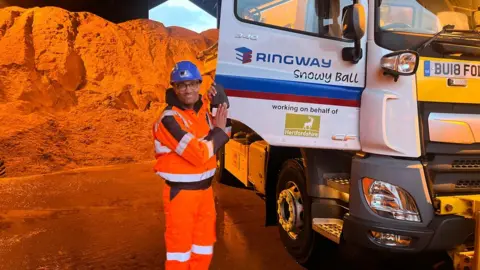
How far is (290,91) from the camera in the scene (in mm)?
3273

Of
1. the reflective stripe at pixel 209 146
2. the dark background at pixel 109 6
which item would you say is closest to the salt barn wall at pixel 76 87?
the dark background at pixel 109 6

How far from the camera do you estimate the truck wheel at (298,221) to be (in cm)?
373

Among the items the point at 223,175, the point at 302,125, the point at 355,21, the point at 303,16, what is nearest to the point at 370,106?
the point at 302,125

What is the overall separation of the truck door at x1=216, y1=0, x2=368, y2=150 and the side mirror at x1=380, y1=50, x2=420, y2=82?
0.95 feet

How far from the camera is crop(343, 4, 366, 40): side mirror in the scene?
2949mm

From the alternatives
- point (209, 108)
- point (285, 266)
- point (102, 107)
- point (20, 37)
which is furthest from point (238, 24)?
point (20, 37)

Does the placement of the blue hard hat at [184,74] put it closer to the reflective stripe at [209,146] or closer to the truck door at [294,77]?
the reflective stripe at [209,146]

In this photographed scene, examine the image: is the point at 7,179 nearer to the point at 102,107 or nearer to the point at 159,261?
the point at 102,107

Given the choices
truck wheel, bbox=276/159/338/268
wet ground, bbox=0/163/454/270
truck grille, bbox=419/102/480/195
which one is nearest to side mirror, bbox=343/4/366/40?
truck grille, bbox=419/102/480/195

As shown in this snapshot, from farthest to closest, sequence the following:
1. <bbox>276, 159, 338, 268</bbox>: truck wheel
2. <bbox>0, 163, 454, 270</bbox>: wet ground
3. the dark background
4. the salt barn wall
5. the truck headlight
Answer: the dark background, the salt barn wall, <bbox>0, 163, 454, 270</bbox>: wet ground, <bbox>276, 159, 338, 268</bbox>: truck wheel, the truck headlight

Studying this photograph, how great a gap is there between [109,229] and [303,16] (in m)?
3.35

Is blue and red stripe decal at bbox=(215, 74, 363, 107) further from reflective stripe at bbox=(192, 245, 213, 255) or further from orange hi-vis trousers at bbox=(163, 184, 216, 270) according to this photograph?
reflective stripe at bbox=(192, 245, 213, 255)

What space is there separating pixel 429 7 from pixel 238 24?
1.53 m

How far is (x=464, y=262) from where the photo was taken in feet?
9.23
